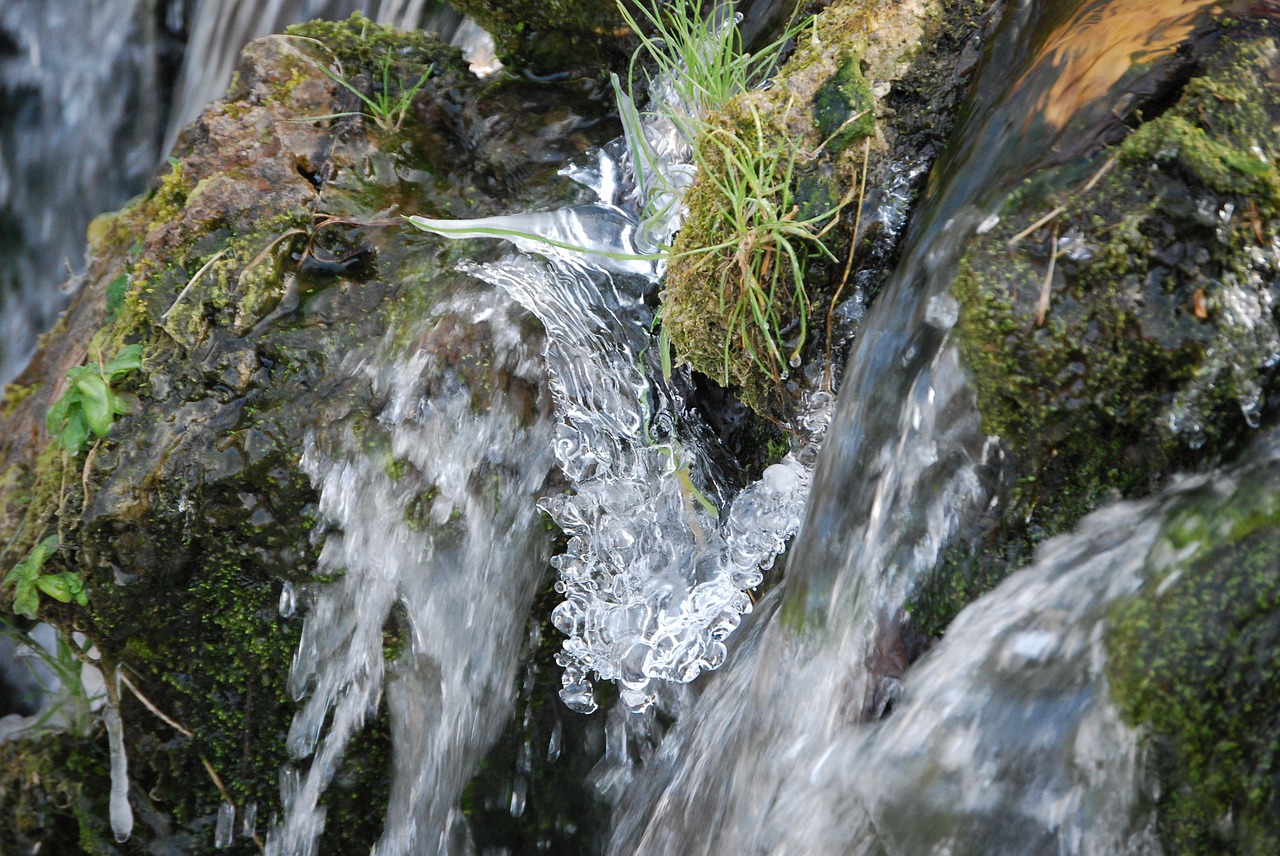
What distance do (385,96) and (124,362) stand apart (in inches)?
47.2

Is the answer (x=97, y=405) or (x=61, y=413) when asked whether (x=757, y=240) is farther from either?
(x=61, y=413)

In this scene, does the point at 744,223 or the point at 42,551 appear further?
the point at 42,551

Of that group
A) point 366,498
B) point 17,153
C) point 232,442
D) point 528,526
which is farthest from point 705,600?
point 17,153

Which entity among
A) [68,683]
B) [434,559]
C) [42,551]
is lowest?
[68,683]

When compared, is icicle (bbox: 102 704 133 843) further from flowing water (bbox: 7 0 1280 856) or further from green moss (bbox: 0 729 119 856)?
flowing water (bbox: 7 0 1280 856)

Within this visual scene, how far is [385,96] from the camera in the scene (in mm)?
3156

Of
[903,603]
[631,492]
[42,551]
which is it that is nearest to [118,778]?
[42,551]

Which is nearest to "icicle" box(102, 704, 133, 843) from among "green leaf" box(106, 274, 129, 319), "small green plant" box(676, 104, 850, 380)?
"green leaf" box(106, 274, 129, 319)

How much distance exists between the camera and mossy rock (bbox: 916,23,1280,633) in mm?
1593

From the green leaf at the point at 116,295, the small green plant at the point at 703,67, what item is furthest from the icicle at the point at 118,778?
the small green plant at the point at 703,67

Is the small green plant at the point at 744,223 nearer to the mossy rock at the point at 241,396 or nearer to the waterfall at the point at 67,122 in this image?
the mossy rock at the point at 241,396

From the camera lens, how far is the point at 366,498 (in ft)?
8.63

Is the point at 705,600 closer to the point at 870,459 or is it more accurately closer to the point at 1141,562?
the point at 870,459

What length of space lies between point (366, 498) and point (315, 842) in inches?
43.7
